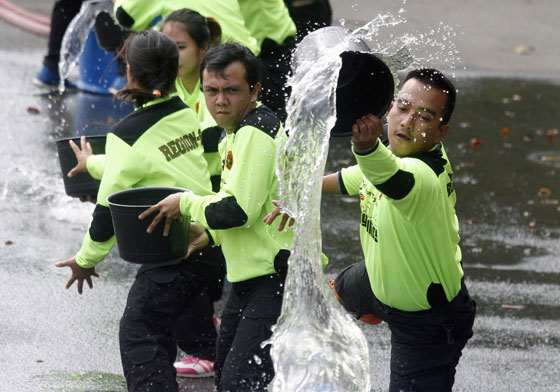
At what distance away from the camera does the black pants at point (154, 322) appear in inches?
167

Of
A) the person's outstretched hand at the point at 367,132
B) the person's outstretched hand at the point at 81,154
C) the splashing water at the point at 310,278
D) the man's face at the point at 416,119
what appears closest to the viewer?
the person's outstretched hand at the point at 367,132

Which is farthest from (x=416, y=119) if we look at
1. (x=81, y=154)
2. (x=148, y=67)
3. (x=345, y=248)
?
(x=345, y=248)

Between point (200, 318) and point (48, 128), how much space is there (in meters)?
4.93

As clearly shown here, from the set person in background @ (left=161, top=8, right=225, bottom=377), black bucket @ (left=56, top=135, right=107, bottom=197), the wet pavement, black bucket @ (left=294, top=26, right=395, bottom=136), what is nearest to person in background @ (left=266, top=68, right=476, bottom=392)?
black bucket @ (left=294, top=26, right=395, bottom=136)

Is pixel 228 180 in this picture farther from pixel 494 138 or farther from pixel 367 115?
pixel 494 138

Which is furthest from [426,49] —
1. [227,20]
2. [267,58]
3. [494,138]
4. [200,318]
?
[494,138]

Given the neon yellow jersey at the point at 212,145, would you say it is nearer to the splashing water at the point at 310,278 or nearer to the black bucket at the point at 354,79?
the splashing water at the point at 310,278

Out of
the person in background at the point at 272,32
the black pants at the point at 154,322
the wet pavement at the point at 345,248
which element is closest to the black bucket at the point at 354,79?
the black pants at the point at 154,322

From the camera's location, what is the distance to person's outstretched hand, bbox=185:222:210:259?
4.39 meters

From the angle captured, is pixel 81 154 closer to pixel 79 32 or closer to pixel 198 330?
pixel 198 330

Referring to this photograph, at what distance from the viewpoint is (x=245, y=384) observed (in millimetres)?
4059

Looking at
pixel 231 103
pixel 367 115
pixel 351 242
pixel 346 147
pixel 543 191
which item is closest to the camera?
pixel 367 115

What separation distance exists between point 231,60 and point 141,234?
0.83 metres

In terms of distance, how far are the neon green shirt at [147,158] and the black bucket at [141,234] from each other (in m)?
0.12
